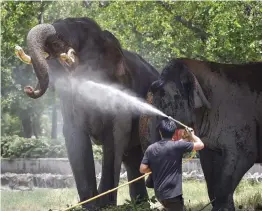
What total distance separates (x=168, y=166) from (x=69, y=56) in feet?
8.95

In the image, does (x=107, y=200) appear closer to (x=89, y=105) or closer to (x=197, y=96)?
(x=89, y=105)

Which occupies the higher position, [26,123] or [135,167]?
[135,167]

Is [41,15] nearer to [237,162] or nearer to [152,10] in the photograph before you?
[152,10]

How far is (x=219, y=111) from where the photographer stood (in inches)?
380

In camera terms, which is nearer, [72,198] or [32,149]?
[72,198]

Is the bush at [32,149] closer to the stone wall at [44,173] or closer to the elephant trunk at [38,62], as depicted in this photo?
the stone wall at [44,173]

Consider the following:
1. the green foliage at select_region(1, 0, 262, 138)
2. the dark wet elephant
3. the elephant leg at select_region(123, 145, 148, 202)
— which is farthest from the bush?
the dark wet elephant

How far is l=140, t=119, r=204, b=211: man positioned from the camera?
768 centimetres

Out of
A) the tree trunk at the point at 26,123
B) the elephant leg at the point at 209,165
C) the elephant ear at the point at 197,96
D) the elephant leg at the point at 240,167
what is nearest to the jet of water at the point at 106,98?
the elephant ear at the point at 197,96

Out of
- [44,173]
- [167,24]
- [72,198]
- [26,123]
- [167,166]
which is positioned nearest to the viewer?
[167,166]

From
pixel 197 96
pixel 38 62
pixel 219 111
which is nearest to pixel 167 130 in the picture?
pixel 197 96

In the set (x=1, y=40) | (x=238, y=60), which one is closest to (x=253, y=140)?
(x=238, y=60)

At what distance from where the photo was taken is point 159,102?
9.57m

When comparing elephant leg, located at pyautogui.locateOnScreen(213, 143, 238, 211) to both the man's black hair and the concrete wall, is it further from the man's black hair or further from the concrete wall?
the concrete wall
